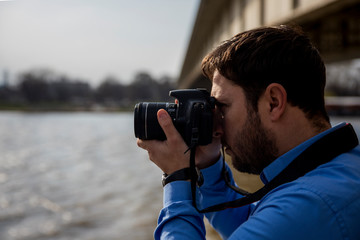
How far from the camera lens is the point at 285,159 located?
1.44 m

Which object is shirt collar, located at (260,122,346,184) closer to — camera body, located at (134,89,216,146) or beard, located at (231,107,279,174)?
beard, located at (231,107,279,174)

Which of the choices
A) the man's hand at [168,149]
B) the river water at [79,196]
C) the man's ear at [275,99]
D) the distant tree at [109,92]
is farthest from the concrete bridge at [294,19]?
the distant tree at [109,92]

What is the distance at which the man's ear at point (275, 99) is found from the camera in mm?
1411

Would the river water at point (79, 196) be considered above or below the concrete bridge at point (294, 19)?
below

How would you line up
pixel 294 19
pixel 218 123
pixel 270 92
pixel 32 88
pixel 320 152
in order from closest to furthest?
pixel 320 152, pixel 270 92, pixel 218 123, pixel 294 19, pixel 32 88

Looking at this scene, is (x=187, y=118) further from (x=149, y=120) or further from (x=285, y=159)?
(x=285, y=159)

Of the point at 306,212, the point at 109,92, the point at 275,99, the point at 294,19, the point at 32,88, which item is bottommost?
the point at 109,92

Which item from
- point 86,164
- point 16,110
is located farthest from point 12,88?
point 86,164

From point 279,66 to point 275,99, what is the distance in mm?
129

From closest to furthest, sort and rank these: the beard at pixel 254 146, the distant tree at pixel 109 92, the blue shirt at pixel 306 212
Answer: the blue shirt at pixel 306 212 → the beard at pixel 254 146 → the distant tree at pixel 109 92

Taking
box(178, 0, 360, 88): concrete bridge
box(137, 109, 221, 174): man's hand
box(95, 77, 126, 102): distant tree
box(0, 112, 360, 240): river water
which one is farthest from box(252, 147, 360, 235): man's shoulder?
box(95, 77, 126, 102): distant tree

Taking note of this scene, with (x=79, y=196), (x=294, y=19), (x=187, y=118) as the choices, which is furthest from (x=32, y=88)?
(x=187, y=118)

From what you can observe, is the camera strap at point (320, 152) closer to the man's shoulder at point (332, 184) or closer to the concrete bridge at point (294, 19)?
the man's shoulder at point (332, 184)

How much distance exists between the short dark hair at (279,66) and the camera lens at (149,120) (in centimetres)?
38
